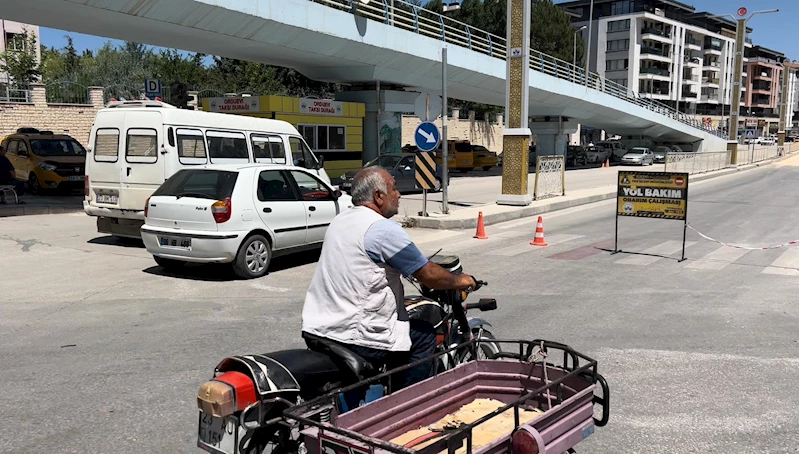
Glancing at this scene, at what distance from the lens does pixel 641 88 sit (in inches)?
3632

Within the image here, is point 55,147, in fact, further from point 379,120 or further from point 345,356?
point 345,356

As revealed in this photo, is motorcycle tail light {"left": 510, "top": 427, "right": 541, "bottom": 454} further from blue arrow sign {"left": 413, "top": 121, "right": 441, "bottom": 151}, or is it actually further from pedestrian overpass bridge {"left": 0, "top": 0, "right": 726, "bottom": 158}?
pedestrian overpass bridge {"left": 0, "top": 0, "right": 726, "bottom": 158}

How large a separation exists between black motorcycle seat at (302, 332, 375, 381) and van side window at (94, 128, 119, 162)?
32.1ft

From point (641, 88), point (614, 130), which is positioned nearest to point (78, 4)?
point (614, 130)

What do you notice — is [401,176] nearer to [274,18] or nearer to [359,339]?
[274,18]

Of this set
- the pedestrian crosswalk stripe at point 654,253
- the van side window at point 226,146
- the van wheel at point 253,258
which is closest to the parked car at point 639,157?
the pedestrian crosswalk stripe at point 654,253

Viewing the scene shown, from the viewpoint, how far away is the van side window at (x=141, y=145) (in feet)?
37.7

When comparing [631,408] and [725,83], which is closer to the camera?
[631,408]

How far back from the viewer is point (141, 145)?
1158 cm

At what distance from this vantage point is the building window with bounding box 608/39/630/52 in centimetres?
8938

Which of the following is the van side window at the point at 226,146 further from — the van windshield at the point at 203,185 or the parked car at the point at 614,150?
the parked car at the point at 614,150

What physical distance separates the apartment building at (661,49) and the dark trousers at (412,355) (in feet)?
299

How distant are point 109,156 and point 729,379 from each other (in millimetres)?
10646

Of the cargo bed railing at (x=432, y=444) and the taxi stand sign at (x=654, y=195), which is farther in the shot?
the taxi stand sign at (x=654, y=195)
